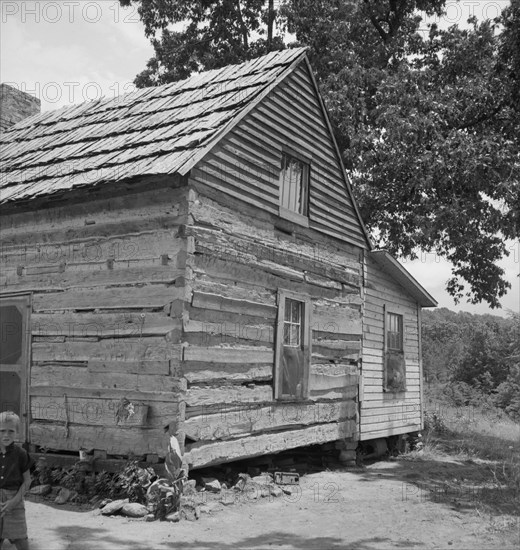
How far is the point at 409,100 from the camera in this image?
A: 18453 millimetres

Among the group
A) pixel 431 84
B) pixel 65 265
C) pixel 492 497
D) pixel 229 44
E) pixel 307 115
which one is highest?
pixel 229 44

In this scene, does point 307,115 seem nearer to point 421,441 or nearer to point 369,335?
point 369,335

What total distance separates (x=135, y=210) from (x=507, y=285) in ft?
54.3

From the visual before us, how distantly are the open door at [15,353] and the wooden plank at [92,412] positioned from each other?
344 mm

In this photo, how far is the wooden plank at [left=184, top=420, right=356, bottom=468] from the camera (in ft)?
29.9

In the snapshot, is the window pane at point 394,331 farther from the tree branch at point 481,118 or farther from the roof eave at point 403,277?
the tree branch at point 481,118

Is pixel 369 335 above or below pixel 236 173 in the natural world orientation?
below

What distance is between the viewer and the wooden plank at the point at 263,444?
9102mm

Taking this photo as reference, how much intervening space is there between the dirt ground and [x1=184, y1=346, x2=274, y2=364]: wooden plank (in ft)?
6.26

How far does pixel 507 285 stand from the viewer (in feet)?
73.5

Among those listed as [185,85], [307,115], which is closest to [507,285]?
[307,115]

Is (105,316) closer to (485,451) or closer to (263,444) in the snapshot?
(263,444)

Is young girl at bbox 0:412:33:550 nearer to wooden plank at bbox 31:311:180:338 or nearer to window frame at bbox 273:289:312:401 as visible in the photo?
wooden plank at bbox 31:311:180:338

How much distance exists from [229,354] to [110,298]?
1923mm
